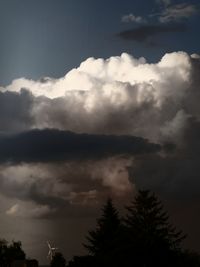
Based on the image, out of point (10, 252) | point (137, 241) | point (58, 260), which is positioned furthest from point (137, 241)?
point (10, 252)

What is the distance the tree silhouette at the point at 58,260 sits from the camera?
433 ft

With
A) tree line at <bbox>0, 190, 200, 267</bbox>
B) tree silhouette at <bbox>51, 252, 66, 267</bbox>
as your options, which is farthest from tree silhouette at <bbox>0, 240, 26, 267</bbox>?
tree line at <bbox>0, 190, 200, 267</bbox>

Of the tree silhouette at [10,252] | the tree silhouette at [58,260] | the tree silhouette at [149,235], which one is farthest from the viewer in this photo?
the tree silhouette at [10,252]

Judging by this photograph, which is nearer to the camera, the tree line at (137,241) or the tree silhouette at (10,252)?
the tree line at (137,241)

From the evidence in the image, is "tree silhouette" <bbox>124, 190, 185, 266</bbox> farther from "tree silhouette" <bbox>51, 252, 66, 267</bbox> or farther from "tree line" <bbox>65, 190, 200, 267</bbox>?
"tree silhouette" <bbox>51, 252, 66, 267</bbox>

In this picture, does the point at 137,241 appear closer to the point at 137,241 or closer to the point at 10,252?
the point at 137,241

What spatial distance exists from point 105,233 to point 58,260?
3979cm

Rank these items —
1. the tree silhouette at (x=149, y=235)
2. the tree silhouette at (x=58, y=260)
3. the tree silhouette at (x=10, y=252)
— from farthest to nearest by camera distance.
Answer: the tree silhouette at (x=10, y=252)
the tree silhouette at (x=58, y=260)
the tree silhouette at (x=149, y=235)

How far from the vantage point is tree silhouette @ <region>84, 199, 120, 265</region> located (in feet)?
310

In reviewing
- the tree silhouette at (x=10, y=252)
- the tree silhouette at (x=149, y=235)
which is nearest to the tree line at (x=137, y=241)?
the tree silhouette at (x=149, y=235)

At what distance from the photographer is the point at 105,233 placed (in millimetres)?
98750

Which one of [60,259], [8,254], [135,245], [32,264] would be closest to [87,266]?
[135,245]

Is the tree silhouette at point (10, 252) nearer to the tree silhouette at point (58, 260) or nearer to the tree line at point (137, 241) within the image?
the tree silhouette at point (58, 260)

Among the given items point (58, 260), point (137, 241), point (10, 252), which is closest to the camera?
point (137, 241)
